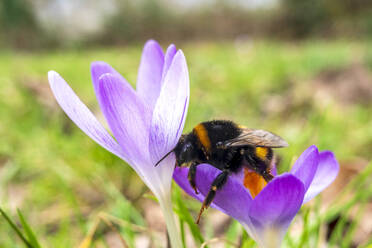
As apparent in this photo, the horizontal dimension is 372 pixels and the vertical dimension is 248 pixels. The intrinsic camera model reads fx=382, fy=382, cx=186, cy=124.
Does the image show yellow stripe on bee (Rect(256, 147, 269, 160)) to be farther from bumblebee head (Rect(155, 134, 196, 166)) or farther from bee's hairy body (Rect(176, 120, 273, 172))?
bumblebee head (Rect(155, 134, 196, 166))

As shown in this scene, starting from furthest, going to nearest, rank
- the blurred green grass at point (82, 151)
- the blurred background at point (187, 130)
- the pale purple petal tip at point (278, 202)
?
the blurred green grass at point (82, 151)
the blurred background at point (187, 130)
the pale purple petal tip at point (278, 202)

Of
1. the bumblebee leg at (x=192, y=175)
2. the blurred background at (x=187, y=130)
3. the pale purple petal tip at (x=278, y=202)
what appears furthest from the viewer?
the blurred background at (x=187, y=130)

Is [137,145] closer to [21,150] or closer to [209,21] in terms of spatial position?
[21,150]

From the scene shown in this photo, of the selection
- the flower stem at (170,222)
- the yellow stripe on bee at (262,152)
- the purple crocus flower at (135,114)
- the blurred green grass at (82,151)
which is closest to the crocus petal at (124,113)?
the purple crocus flower at (135,114)

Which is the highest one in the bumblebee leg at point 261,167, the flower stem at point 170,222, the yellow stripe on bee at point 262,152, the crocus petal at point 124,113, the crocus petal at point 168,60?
the crocus petal at point 168,60

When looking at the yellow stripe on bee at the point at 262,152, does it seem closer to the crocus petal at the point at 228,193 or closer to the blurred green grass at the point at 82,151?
the crocus petal at the point at 228,193

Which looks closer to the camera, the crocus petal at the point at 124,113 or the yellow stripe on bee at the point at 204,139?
the crocus petal at the point at 124,113

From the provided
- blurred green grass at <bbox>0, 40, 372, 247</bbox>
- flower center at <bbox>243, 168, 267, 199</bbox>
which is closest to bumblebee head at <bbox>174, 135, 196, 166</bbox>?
flower center at <bbox>243, 168, 267, 199</bbox>

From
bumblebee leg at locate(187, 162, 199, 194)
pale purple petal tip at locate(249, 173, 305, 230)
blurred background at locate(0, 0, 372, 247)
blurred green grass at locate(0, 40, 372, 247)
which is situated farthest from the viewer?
blurred green grass at locate(0, 40, 372, 247)

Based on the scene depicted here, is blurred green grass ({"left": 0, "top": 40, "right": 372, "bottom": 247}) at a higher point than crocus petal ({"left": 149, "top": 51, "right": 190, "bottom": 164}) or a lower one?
lower
